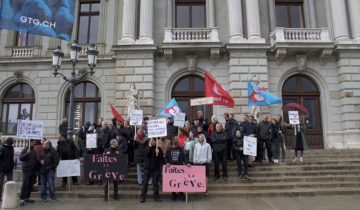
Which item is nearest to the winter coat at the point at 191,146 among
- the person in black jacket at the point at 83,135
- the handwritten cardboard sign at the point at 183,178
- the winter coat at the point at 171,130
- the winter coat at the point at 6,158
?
the handwritten cardboard sign at the point at 183,178

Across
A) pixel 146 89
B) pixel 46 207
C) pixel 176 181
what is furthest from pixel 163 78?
pixel 46 207

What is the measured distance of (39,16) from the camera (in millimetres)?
13117

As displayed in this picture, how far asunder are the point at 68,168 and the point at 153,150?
3391 millimetres

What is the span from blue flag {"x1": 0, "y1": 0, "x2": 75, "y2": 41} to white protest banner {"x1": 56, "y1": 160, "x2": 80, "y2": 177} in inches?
277

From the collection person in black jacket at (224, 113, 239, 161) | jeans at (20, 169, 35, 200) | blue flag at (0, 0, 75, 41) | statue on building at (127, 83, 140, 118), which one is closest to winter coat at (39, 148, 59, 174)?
jeans at (20, 169, 35, 200)

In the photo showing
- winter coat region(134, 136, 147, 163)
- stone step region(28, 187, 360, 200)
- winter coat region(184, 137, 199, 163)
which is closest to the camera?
stone step region(28, 187, 360, 200)

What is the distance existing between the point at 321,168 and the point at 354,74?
8.71m

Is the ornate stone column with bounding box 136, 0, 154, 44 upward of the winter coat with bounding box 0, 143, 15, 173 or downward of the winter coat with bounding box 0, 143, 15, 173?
upward

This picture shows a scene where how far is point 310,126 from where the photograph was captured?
17172 mm

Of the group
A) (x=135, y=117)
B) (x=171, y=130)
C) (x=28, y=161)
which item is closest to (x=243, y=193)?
(x=171, y=130)

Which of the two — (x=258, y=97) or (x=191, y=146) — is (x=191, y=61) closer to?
(x=258, y=97)

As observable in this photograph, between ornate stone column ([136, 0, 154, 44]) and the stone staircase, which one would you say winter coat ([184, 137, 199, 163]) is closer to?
the stone staircase

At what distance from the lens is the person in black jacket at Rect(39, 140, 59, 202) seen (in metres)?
8.54

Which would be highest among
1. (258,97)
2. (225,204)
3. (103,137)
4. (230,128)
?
(258,97)
